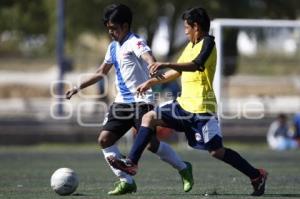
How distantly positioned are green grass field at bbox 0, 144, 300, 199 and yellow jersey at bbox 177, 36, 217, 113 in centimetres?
92

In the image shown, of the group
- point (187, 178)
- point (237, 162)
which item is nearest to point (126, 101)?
point (187, 178)

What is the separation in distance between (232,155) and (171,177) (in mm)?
3281

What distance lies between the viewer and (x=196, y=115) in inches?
380

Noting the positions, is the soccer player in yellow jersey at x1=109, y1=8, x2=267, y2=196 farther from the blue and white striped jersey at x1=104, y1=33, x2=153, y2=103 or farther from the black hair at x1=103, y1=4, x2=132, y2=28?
the black hair at x1=103, y1=4, x2=132, y2=28

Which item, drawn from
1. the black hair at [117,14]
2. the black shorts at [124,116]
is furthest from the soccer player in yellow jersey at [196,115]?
the black hair at [117,14]

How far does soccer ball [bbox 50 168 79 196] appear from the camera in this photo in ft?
32.2

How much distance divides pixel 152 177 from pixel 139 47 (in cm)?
337

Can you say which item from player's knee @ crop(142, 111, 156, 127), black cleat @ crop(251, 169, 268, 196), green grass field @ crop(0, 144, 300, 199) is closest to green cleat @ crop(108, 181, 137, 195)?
green grass field @ crop(0, 144, 300, 199)

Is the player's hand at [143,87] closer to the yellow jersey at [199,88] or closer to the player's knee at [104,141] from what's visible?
the yellow jersey at [199,88]

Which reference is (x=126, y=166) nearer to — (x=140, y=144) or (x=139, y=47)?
(x=140, y=144)

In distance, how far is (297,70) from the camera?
31.2 metres

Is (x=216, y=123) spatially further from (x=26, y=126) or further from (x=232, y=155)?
(x=26, y=126)

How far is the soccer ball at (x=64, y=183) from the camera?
982 cm

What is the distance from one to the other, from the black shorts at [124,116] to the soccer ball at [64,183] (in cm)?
67
